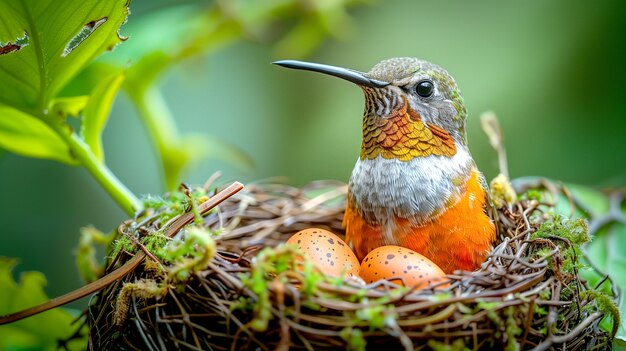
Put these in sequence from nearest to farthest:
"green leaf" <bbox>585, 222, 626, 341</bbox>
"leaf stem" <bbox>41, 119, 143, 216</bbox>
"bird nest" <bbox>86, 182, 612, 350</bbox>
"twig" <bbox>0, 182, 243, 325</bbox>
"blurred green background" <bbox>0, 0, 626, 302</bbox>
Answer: "bird nest" <bbox>86, 182, 612, 350</bbox>, "twig" <bbox>0, 182, 243, 325</bbox>, "leaf stem" <bbox>41, 119, 143, 216</bbox>, "green leaf" <bbox>585, 222, 626, 341</bbox>, "blurred green background" <bbox>0, 0, 626, 302</bbox>

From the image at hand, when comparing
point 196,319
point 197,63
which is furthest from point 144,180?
point 196,319

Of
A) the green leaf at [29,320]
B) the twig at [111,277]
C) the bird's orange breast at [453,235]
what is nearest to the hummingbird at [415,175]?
the bird's orange breast at [453,235]

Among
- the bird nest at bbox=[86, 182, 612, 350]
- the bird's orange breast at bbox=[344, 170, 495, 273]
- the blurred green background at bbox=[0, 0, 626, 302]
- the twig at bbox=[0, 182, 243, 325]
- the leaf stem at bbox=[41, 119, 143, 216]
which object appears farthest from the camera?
the blurred green background at bbox=[0, 0, 626, 302]

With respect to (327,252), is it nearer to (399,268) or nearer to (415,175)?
(399,268)

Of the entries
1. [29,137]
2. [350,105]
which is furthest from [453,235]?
[350,105]

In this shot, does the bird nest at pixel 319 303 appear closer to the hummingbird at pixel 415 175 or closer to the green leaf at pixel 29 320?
the hummingbird at pixel 415 175

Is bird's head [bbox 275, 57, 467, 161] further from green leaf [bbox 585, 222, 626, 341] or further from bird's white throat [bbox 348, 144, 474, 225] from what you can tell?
green leaf [bbox 585, 222, 626, 341]

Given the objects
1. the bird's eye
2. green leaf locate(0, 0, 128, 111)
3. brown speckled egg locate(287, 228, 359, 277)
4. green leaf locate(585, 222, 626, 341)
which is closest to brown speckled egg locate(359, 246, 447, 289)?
brown speckled egg locate(287, 228, 359, 277)
